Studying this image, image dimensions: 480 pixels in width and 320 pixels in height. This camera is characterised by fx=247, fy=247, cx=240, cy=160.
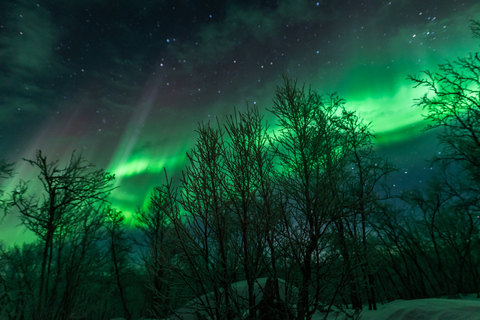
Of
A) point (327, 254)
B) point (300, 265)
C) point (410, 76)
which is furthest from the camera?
point (410, 76)

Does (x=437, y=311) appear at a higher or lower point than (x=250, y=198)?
lower

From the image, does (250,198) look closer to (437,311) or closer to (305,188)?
(305,188)

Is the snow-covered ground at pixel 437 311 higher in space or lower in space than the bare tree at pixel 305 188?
lower

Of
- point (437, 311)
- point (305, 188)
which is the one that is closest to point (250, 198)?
point (305, 188)

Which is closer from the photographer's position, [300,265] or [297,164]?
[300,265]

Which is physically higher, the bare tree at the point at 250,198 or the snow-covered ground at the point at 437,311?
the bare tree at the point at 250,198

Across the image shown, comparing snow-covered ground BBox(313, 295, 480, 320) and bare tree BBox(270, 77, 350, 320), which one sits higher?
bare tree BBox(270, 77, 350, 320)

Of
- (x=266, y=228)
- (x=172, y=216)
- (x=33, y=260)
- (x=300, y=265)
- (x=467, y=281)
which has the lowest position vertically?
(x=467, y=281)

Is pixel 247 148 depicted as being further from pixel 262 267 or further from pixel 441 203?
pixel 441 203

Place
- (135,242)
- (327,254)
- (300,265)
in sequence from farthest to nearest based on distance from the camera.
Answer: (135,242) < (327,254) < (300,265)

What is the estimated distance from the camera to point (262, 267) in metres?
5.45

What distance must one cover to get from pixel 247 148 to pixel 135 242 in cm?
1662

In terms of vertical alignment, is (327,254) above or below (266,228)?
below

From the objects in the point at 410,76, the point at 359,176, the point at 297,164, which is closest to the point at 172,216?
the point at 297,164
